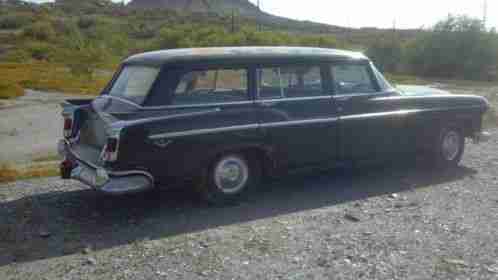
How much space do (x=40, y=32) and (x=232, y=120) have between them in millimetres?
54907

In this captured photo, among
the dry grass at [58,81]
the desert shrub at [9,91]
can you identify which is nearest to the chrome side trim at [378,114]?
the desert shrub at [9,91]

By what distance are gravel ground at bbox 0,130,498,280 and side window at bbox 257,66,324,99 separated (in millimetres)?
1202

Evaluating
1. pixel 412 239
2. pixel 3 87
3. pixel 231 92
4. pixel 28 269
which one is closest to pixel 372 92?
pixel 231 92

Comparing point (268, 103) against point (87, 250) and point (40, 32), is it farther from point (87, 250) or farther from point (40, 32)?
point (40, 32)

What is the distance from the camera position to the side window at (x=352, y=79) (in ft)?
22.3

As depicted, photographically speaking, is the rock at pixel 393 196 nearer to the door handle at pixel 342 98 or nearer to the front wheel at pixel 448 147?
the door handle at pixel 342 98

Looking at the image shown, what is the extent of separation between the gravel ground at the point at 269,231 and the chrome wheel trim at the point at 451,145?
60 centimetres

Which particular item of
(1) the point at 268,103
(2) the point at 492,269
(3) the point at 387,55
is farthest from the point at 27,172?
(3) the point at 387,55

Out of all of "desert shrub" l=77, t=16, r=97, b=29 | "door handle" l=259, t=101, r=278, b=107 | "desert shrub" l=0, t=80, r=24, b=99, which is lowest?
"desert shrub" l=0, t=80, r=24, b=99

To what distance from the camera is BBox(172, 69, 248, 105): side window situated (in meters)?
5.83

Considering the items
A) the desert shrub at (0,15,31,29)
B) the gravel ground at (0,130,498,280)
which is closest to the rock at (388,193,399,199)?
the gravel ground at (0,130,498,280)

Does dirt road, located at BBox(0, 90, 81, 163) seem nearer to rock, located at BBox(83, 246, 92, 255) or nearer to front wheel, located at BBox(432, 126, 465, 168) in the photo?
rock, located at BBox(83, 246, 92, 255)

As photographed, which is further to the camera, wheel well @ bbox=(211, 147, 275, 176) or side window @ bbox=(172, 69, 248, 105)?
wheel well @ bbox=(211, 147, 275, 176)

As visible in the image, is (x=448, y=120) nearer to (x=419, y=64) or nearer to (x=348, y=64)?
(x=348, y=64)
